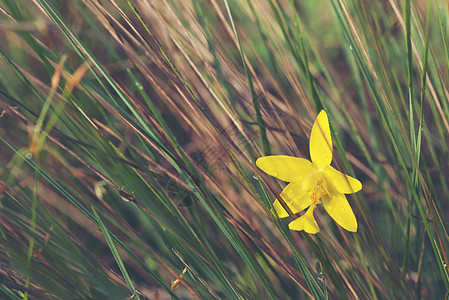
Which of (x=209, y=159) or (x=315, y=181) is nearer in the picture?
(x=315, y=181)

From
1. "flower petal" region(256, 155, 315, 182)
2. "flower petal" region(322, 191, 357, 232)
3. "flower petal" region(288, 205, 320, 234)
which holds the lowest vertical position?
"flower petal" region(322, 191, 357, 232)

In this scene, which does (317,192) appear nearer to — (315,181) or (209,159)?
(315,181)

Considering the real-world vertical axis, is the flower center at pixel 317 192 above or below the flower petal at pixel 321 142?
below

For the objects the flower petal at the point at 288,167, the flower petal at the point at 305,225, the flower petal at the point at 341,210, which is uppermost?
the flower petal at the point at 288,167

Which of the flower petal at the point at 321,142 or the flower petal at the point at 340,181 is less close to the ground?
the flower petal at the point at 321,142

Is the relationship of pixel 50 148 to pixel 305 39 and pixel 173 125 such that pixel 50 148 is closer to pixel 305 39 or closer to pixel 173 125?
pixel 173 125

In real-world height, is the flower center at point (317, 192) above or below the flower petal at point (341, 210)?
above

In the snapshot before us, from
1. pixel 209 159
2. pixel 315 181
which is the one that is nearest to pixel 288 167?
pixel 315 181
